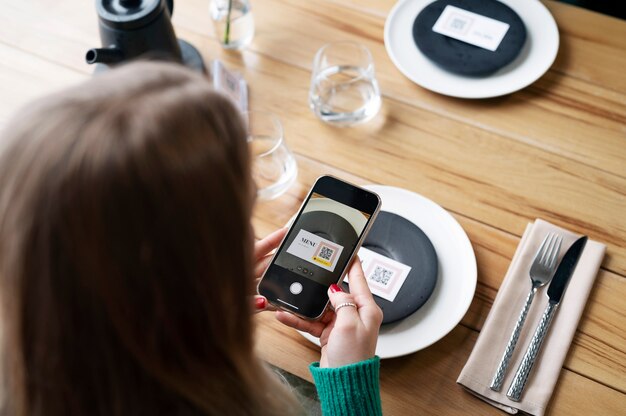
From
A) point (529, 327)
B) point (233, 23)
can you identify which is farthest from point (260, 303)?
point (233, 23)

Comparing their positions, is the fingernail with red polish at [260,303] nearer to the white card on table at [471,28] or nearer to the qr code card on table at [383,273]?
the qr code card on table at [383,273]

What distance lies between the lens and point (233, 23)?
1.23 metres

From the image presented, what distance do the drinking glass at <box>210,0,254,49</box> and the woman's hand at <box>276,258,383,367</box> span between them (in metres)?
0.55

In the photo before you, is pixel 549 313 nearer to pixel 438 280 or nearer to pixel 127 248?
pixel 438 280

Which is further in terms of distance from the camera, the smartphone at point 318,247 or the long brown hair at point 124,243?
the smartphone at point 318,247

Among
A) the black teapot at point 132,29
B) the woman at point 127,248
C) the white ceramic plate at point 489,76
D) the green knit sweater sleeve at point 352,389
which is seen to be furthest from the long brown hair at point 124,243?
the white ceramic plate at point 489,76

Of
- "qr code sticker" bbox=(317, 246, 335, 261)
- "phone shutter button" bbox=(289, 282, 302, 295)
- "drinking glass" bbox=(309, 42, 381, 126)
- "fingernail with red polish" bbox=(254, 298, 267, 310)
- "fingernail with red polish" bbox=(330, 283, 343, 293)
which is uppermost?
"drinking glass" bbox=(309, 42, 381, 126)

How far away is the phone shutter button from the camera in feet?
2.91

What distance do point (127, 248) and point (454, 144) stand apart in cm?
73

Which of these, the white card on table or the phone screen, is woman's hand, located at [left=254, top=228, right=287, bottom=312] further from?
the white card on table

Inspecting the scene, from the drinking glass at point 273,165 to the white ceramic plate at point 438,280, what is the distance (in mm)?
136

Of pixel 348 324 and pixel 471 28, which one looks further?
pixel 471 28

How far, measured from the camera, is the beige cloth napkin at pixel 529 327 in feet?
2.78

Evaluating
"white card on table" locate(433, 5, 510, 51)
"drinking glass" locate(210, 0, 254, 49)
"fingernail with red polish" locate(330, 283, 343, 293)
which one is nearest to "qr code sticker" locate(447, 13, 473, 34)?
"white card on table" locate(433, 5, 510, 51)
